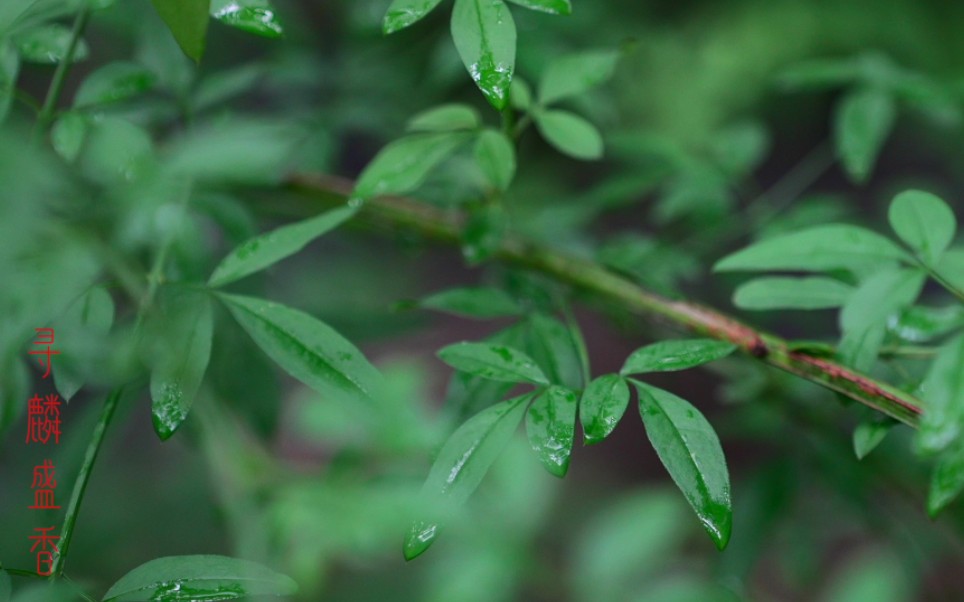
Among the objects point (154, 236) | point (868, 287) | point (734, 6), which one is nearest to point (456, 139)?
point (154, 236)

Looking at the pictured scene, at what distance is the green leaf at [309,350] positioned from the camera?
0.67 meters

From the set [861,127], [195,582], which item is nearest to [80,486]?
[195,582]

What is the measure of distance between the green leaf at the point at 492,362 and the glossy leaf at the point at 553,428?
0.11ft

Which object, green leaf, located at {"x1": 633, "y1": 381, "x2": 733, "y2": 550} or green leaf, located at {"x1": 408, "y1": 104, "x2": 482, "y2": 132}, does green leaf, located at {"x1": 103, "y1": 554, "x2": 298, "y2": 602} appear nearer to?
green leaf, located at {"x1": 633, "y1": 381, "x2": 733, "y2": 550}

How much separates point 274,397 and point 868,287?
0.68 metres

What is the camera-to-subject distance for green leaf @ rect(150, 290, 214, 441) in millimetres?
642

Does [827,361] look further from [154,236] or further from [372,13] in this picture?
[372,13]

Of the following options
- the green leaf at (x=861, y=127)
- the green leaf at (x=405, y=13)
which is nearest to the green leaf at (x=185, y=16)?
the green leaf at (x=405, y=13)

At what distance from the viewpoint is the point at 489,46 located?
651mm

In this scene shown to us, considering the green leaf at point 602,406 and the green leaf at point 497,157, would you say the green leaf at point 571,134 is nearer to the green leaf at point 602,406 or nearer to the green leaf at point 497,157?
the green leaf at point 497,157

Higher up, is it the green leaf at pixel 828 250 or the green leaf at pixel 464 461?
the green leaf at pixel 828 250

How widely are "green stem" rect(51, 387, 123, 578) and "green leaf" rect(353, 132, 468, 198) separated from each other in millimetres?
290

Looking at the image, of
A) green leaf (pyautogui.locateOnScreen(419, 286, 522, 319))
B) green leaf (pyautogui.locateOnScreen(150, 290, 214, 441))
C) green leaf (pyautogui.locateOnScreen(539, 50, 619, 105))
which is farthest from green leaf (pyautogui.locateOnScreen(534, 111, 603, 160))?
green leaf (pyautogui.locateOnScreen(150, 290, 214, 441))

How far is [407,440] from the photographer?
0.68 metres
